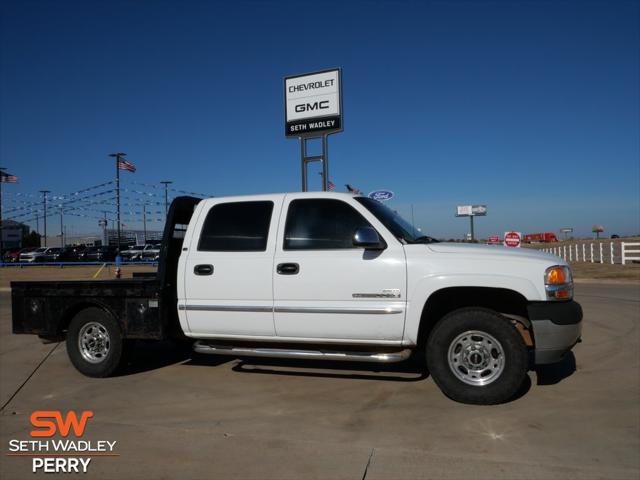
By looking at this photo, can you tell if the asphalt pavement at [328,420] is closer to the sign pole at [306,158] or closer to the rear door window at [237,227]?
the rear door window at [237,227]

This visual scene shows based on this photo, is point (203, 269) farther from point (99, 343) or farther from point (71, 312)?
point (71, 312)

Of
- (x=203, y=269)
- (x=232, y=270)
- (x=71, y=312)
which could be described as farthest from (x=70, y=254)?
(x=232, y=270)

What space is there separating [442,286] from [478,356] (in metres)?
0.71

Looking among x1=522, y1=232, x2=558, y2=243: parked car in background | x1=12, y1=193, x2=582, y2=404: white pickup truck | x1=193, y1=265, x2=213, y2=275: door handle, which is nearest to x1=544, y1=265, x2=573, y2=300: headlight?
x1=12, y1=193, x2=582, y2=404: white pickup truck

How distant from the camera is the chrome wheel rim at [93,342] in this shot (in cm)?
605

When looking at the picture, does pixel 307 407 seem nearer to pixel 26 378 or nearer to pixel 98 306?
pixel 98 306

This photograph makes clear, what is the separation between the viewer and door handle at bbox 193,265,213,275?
5526 mm

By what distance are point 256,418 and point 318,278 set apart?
1401 millimetres

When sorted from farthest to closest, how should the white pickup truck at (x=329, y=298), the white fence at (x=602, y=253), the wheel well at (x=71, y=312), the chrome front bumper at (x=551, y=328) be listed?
1. the white fence at (x=602, y=253)
2. the wheel well at (x=71, y=312)
3. the white pickup truck at (x=329, y=298)
4. the chrome front bumper at (x=551, y=328)

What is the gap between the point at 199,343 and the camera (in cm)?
571

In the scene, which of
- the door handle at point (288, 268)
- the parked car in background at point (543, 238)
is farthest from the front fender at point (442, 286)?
the parked car in background at point (543, 238)

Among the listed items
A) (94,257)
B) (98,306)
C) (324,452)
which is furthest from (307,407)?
(94,257)

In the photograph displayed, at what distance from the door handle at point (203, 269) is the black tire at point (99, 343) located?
120 centimetres

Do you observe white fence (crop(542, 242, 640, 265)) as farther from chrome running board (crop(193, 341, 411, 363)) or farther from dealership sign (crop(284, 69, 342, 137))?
chrome running board (crop(193, 341, 411, 363))
